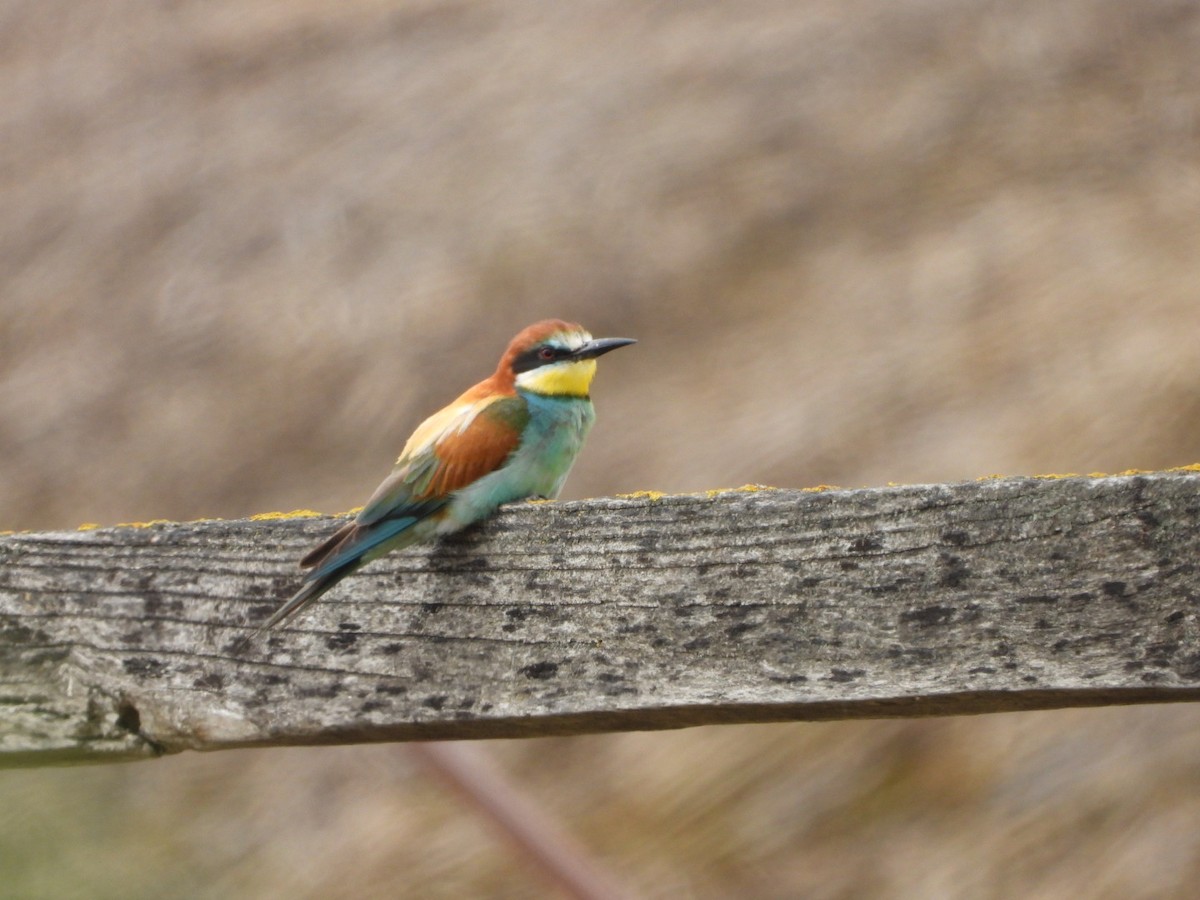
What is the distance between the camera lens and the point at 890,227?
3898mm

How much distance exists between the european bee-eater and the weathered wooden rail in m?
0.05

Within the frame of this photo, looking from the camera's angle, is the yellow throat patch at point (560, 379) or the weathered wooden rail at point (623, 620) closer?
the weathered wooden rail at point (623, 620)

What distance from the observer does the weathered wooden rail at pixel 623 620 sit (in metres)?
1.32

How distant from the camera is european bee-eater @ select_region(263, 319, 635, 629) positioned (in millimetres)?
1606

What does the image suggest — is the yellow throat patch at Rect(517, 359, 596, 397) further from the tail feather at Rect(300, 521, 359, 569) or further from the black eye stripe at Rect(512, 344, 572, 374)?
the tail feather at Rect(300, 521, 359, 569)

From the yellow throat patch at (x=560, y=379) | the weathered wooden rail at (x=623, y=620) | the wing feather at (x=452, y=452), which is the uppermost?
the yellow throat patch at (x=560, y=379)

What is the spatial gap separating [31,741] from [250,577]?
0.27 meters

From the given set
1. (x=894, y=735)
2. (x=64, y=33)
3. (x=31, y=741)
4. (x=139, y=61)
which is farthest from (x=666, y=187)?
(x=31, y=741)

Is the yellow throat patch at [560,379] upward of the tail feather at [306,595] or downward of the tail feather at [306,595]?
upward

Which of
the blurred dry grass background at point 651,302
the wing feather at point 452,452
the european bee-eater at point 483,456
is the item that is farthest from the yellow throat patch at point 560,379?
the blurred dry grass background at point 651,302

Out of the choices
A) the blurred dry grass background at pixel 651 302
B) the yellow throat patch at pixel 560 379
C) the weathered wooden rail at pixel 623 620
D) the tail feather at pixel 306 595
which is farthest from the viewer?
the blurred dry grass background at pixel 651 302

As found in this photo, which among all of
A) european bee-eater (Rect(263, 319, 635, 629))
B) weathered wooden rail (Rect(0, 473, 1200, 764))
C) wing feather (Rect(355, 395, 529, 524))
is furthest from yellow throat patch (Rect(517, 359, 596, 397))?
weathered wooden rail (Rect(0, 473, 1200, 764))

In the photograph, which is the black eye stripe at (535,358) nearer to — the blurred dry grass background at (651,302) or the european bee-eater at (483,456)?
the european bee-eater at (483,456)

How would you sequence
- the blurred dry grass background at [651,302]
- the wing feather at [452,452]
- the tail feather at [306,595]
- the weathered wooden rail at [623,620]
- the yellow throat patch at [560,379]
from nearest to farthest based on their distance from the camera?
the weathered wooden rail at [623,620]
the tail feather at [306,595]
the wing feather at [452,452]
the yellow throat patch at [560,379]
the blurred dry grass background at [651,302]
